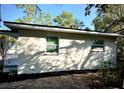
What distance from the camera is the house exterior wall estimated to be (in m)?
12.1

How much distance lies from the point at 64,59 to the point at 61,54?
44 cm

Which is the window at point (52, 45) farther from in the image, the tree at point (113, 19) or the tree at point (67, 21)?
the tree at point (67, 21)

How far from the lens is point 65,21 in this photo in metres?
50.7

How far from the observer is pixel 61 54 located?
1323cm

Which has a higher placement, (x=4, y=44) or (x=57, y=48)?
(x=57, y=48)

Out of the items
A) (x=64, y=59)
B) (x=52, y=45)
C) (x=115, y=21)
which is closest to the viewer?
(x=52, y=45)

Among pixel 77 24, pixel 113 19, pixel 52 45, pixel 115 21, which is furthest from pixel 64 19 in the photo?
pixel 52 45

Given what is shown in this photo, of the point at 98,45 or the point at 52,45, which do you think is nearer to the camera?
the point at 52,45

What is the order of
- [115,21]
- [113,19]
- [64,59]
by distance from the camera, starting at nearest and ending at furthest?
1. [64,59]
2. [115,21]
3. [113,19]

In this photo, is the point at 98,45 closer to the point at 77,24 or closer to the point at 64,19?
the point at 77,24

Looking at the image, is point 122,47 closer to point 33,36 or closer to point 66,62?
point 66,62

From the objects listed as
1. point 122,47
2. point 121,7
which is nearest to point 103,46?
point 122,47

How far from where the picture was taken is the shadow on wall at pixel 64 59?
12.1 metres

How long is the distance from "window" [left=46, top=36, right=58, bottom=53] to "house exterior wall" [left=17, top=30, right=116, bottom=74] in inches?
11.0
